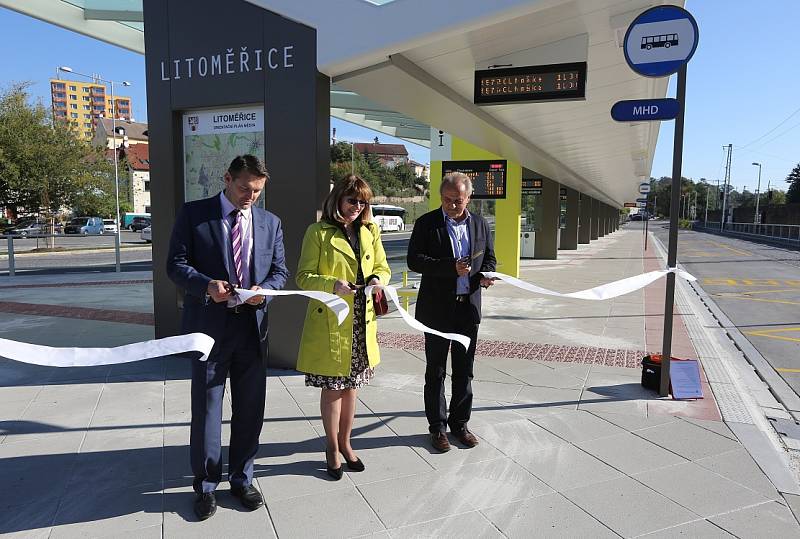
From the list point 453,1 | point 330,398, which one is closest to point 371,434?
point 330,398

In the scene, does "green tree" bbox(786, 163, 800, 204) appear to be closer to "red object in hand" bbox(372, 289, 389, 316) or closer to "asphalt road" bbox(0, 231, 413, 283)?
"asphalt road" bbox(0, 231, 413, 283)

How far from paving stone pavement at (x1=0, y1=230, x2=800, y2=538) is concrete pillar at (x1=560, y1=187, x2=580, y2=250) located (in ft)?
71.5

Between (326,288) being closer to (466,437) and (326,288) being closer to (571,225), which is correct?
(466,437)

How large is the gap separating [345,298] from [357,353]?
1.21 ft

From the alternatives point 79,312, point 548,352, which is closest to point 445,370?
point 548,352

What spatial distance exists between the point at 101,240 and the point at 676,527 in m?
37.8

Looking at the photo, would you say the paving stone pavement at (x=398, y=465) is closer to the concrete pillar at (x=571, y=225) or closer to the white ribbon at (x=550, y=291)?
the white ribbon at (x=550, y=291)

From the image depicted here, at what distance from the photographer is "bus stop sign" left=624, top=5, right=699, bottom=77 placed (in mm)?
4273

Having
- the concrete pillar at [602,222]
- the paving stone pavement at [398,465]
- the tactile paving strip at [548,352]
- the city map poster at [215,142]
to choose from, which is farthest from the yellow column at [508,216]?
the concrete pillar at [602,222]

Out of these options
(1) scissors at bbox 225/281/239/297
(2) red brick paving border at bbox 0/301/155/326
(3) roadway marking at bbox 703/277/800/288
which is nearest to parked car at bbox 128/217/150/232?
(2) red brick paving border at bbox 0/301/155/326

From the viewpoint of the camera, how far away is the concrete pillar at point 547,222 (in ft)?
66.8

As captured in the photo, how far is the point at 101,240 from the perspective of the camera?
34.6 m

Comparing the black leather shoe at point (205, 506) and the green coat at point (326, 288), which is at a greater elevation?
the green coat at point (326, 288)

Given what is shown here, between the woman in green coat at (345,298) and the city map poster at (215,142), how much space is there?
112 inches
